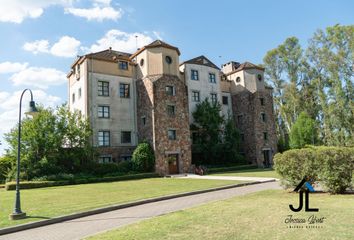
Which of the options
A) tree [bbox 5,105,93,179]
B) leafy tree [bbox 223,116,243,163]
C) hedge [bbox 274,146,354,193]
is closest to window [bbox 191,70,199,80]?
leafy tree [bbox 223,116,243,163]

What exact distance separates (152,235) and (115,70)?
27.1 m

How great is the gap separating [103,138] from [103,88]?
5.55m

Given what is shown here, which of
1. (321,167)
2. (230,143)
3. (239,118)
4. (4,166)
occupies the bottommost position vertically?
(321,167)

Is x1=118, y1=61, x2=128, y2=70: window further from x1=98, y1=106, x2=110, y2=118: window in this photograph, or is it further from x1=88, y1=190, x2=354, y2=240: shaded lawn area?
x1=88, y1=190, x2=354, y2=240: shaded lawn area

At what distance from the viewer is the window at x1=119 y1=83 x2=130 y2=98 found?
104 feet

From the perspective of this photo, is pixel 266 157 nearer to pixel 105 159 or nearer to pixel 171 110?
pixel 171 110

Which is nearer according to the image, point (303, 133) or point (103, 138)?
point (103, 138)

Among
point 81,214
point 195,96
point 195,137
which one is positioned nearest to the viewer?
point 81,214

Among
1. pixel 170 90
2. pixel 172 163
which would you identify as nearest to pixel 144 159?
pixel 172 163

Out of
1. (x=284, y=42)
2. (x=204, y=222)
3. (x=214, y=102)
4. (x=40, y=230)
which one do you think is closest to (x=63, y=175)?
(x=40, y=230)

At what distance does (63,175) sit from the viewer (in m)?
23.1

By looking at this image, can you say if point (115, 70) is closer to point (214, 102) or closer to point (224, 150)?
point (214, 102)

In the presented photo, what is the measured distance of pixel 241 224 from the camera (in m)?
7.14

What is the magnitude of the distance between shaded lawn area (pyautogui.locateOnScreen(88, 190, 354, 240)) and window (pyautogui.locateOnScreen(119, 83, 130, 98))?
2384 centimetres
